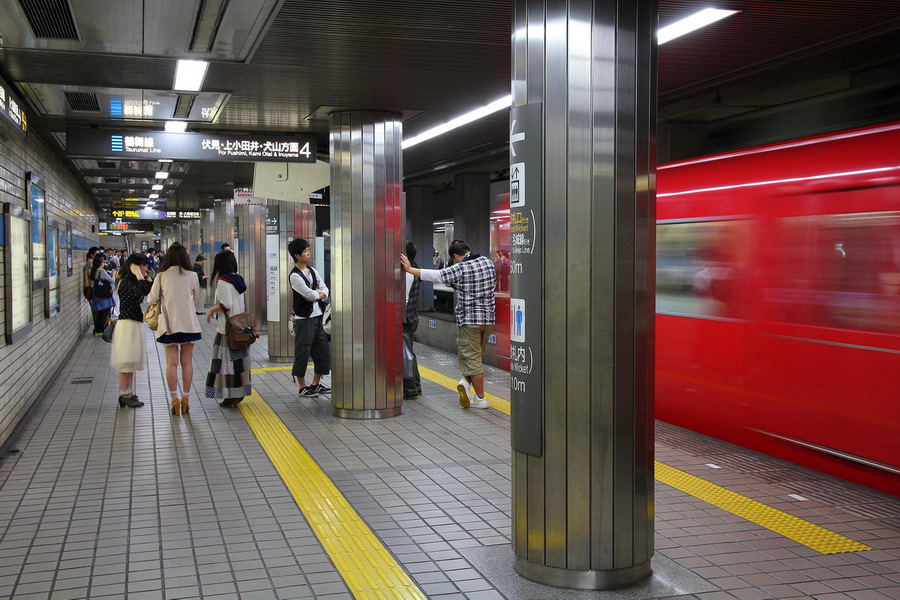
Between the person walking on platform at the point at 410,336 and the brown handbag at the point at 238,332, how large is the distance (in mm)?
1621

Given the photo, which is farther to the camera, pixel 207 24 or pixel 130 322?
pixel 130 322

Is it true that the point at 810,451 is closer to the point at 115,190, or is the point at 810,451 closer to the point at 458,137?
the point at 458,137

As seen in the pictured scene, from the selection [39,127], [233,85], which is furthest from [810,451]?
[39,127]

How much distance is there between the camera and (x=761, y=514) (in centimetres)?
473

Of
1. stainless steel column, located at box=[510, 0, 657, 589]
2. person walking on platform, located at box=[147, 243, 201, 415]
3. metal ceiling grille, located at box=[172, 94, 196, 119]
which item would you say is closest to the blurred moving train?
stainless steel column, located at box=[510, 0, 657, 589]

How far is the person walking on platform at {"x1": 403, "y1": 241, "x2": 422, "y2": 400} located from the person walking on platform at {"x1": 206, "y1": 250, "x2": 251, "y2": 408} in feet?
5.49

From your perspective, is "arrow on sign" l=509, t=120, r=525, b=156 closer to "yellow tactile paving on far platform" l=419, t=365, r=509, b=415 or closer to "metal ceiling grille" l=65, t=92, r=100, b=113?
"yellow tactile paving on far platform" l=419, t=365, r=509, b=415

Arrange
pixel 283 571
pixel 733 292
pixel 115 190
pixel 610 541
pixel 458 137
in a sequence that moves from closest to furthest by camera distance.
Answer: pixel 610 541 → pixel 283 571 → pixel 733 292 → pixel 458 137 → pixel 115 190

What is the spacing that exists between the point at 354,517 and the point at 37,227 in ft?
19.6

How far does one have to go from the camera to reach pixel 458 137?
34.8ft

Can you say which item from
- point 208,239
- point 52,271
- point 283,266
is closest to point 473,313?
point 283,266

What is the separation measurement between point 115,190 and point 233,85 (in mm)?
11775

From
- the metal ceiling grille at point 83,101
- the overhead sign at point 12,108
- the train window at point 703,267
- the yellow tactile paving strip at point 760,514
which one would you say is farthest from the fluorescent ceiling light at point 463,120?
the overhead sign at point 12,108

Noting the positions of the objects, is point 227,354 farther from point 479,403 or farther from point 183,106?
point 479,403
